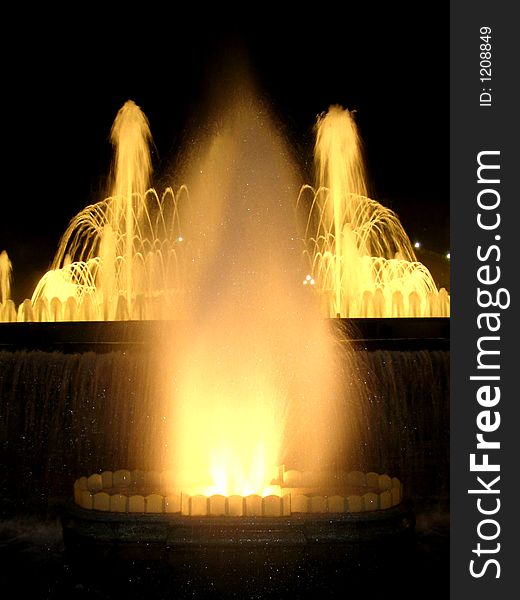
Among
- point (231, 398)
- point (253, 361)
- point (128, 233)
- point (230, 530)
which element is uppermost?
point (128, 233)

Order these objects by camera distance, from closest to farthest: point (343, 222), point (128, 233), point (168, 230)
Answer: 1. point (343, 222)
2. point (128, 233)
3. point (168, 230)

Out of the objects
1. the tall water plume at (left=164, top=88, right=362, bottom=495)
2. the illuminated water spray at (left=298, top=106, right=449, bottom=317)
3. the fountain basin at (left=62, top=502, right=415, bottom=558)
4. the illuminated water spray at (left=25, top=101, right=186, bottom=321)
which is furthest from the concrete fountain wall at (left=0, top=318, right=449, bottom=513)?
the illuminated water spray at (left=25, top=101, right=186, bottom=321)

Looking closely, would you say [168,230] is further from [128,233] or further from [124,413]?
[124,413]

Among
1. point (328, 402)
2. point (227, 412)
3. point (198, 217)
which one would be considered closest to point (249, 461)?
point (227, 412)

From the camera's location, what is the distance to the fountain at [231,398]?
707 centimetres

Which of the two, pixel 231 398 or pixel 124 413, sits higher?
pixel 231 398

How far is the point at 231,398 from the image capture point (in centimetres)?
895

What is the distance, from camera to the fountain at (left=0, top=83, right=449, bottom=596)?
23.2 ft

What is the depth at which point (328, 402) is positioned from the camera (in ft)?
32.6

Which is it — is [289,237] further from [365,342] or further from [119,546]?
[119,546]

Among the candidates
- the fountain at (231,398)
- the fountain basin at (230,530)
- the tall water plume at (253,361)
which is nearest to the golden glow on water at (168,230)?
the fountain at (231,398)

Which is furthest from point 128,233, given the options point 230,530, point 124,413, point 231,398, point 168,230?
point 230,530

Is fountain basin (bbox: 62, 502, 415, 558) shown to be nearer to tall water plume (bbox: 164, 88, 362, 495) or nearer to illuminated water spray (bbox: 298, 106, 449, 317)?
tall water plume (bbox: 164, 88, 362, 495)

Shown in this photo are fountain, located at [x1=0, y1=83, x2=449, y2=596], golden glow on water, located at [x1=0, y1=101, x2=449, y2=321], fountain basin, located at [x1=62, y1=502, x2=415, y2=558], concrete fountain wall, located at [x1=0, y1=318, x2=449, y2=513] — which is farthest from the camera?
golden glow on water, located at [x1=0, y1=101, x2=449, y2=321]
